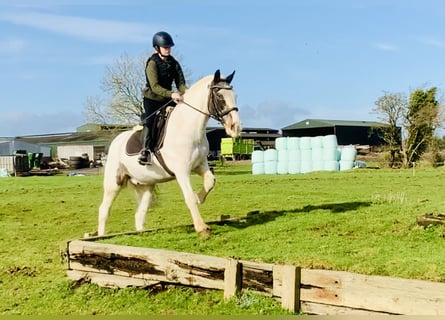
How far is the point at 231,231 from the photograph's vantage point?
336 inches

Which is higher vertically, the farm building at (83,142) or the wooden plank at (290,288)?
the farm building at (83,142)

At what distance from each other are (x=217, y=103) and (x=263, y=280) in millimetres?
3134

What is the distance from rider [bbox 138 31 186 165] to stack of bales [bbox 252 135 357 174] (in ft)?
94.4

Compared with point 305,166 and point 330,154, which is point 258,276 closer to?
point 330,154

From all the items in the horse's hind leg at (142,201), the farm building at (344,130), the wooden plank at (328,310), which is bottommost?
the wooden plank at (328,310)

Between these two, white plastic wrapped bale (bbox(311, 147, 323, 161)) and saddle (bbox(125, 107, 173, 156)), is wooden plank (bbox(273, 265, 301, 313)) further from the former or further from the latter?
white plastic wrapped bale (bbox(311, 147, 323, 161))

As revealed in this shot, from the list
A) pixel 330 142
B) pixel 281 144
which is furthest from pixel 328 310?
pixel 281 144

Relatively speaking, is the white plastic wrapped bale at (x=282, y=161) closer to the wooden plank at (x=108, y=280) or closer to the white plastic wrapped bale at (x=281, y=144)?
the white plastic wrapped bale at (x=281, y=144)

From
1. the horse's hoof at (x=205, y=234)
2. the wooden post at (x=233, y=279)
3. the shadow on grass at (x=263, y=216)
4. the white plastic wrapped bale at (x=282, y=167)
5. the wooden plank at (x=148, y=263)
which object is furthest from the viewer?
the white plastic wrapped bale at (x=282, y=167)

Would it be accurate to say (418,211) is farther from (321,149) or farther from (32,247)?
(321,149)

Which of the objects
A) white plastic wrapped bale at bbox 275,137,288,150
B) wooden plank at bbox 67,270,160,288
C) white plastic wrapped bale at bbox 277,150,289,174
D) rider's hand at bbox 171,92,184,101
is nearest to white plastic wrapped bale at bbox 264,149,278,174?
white plastic wrapped bale at bbox 277,150,289,174

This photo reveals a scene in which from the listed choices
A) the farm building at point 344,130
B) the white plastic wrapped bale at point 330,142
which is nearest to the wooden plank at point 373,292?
the white plastic wrapped bale at point 330,142

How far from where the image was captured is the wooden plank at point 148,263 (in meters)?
6.36

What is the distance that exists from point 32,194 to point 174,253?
52.4ft
